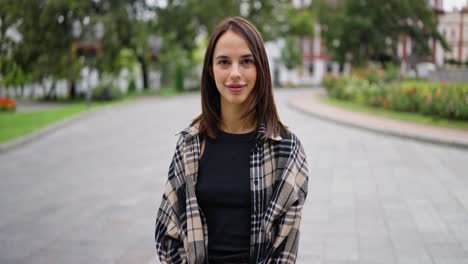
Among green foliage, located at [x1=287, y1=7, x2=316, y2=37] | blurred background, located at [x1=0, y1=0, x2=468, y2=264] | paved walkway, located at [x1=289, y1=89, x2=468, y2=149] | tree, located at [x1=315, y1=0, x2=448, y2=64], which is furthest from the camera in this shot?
green foliage, located at [x1=287, y1=7, x2=316, y2=37]

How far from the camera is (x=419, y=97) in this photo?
16.2 m

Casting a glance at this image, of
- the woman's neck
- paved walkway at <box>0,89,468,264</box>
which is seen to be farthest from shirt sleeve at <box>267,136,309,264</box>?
paved walkway at <box>0,89,468,264</box>

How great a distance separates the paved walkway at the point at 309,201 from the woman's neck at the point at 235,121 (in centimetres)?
243

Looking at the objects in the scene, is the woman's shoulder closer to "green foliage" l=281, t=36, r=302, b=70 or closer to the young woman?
the young woman

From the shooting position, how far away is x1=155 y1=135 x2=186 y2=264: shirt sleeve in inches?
91.0

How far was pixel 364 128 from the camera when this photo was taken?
13.4 meters

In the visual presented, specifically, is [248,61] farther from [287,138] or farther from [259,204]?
[259,204]

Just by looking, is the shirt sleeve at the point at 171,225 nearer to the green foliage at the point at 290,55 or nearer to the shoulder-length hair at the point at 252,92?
the shoulder-length hair at the point at 252,92

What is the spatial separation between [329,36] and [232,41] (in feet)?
109

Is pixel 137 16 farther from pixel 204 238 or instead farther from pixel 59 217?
pixel 204 238

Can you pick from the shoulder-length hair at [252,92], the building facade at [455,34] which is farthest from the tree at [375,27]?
the shoulder-length hair at [252,92]

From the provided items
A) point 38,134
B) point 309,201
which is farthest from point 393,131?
point 38,134

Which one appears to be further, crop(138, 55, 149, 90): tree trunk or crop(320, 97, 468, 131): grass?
crop(138, 55, 149, 90): tree trunk

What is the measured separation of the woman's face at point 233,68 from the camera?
2156mm
